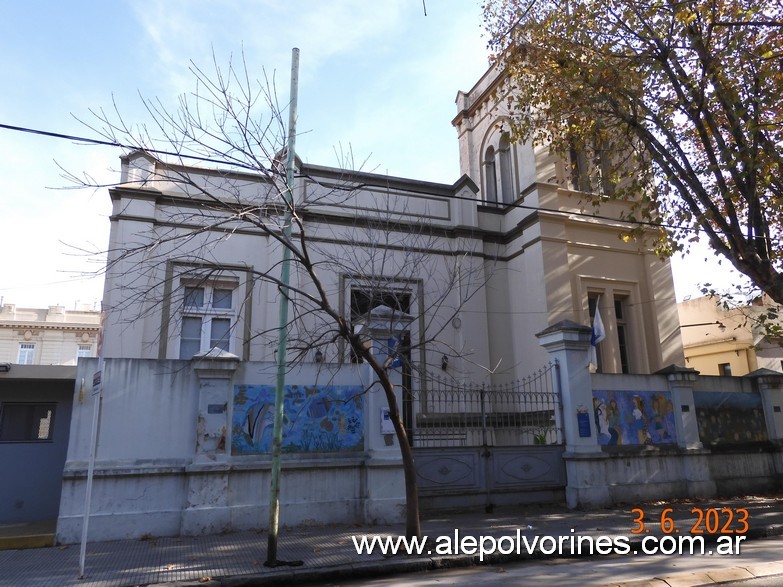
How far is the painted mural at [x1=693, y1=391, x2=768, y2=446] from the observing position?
12664 millimetres

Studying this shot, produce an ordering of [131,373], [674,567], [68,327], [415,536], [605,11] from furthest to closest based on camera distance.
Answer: [68,327], [605,11], [131,373], [415,536], [674,567]

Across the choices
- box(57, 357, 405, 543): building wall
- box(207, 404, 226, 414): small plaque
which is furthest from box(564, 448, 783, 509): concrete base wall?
box(207, 404, 226, 414): small plaque

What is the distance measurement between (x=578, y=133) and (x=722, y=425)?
7433 millimetres

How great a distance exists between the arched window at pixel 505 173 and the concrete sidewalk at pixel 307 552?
9.93m

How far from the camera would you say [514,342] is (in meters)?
15.3

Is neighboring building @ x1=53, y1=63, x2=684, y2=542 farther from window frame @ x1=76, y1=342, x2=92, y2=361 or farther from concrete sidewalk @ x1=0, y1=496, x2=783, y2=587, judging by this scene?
window frame @ x1=76, y1=342, x2=92, y2=361

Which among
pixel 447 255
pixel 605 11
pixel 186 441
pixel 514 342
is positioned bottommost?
pixel 186 441

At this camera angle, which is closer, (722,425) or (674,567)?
(674,567)

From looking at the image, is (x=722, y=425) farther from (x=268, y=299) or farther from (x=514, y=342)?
(x=268, y=299)

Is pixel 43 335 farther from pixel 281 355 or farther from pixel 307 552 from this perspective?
pixel 307 552

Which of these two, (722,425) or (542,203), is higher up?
(542,203)

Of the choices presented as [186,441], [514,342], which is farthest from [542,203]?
[186,441]
